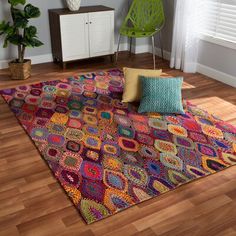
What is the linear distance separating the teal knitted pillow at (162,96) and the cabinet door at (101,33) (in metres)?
1.54

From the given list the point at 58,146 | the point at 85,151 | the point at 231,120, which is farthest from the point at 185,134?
the point at 58,146

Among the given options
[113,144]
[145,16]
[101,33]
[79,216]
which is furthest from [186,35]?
[79,216]

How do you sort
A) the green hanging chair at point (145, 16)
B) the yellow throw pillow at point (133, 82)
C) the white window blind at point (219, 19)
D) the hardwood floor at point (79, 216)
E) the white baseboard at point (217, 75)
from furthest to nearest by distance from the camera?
the green hanging chair at point (145, 16) → the white baseboard at point (217, 75) → the white window blind at point (219, 19) → the yellow throw pillow at point (133, 82) → the hardwood floor at point (79, 216)

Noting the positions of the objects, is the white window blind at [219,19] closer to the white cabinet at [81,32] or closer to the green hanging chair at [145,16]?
the green hanging chair at [145,16]

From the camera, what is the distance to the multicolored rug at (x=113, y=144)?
6.82 feet

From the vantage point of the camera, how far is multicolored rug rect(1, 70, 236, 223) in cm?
208

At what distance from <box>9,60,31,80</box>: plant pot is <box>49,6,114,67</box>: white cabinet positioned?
506 mm

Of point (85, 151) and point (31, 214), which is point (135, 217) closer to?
point (31, 214)

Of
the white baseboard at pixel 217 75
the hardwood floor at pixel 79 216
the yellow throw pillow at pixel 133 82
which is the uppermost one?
the yellow throw pillow at pixel 133 82

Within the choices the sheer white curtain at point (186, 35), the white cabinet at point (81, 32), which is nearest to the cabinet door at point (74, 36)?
the white cabinet at point (81, 32)

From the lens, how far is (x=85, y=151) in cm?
245

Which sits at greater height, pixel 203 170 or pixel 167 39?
pixel 167 39

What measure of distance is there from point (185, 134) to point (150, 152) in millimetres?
410

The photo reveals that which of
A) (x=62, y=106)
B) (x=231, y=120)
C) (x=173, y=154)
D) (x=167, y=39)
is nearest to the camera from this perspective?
(x=173, y=154)
